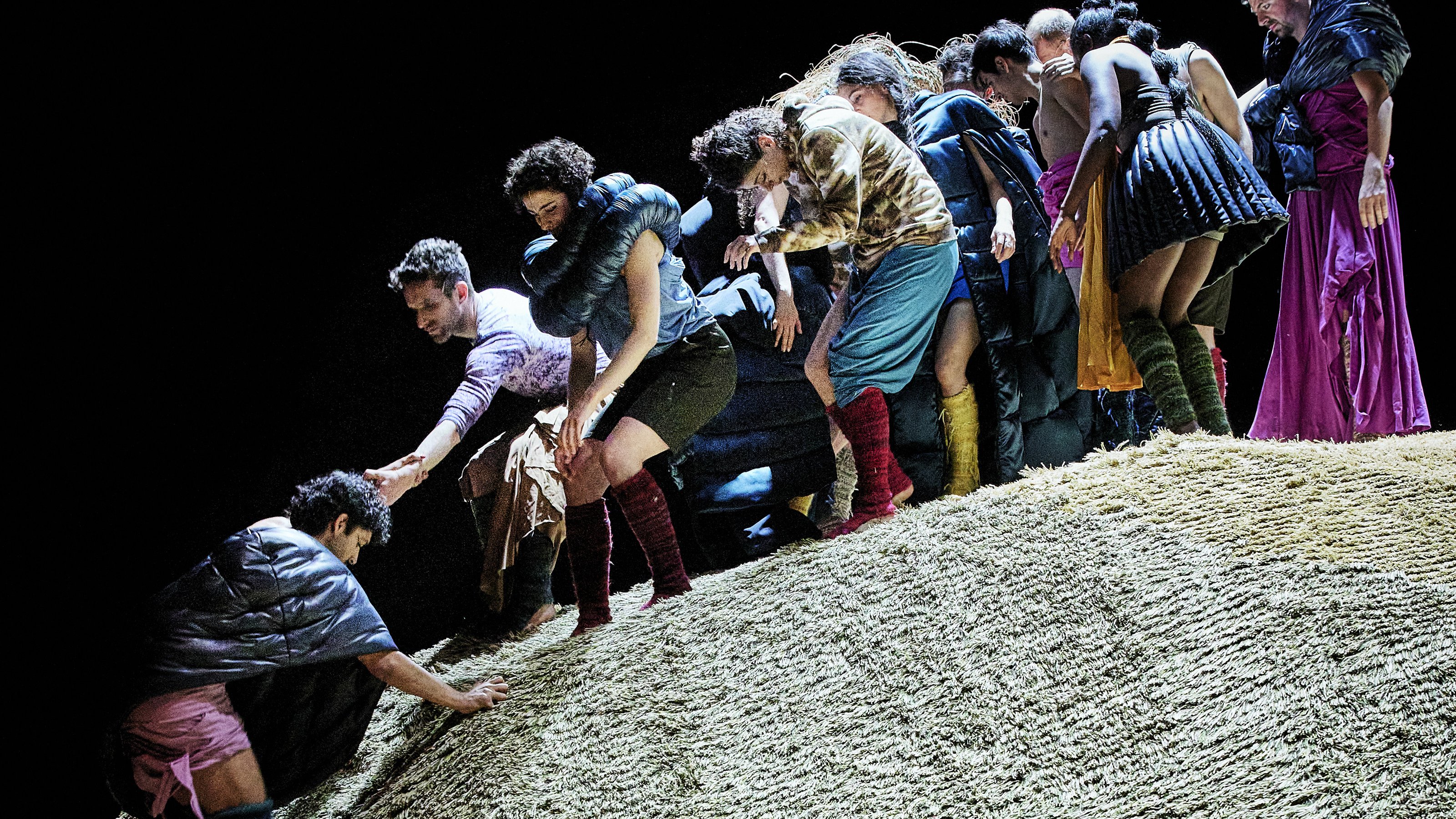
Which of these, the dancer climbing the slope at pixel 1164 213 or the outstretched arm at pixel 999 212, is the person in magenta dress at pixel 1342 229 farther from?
the outstretched arm at pixel 999 212

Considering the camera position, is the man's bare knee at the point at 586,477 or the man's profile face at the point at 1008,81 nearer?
the man's bare knee at the point at 586,477

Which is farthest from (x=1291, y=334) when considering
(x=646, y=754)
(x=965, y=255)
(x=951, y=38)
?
(x=646, y=754)

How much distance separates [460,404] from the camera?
2.75 m

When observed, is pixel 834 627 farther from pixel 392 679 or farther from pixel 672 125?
pixel 672 125

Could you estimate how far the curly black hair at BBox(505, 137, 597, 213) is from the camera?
258 centimetres

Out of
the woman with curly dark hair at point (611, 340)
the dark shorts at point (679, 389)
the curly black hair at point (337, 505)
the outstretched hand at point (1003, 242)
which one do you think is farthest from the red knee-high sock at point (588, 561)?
the outstretched hand at point (1003, 242)

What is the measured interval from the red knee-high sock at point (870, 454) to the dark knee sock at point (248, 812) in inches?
55.5

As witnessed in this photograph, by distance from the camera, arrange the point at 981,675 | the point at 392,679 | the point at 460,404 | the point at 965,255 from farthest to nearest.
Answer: the point at 965,255
the point at 460,404
the point at 392,679
the point at 981,675

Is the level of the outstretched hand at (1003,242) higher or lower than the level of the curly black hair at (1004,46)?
lower

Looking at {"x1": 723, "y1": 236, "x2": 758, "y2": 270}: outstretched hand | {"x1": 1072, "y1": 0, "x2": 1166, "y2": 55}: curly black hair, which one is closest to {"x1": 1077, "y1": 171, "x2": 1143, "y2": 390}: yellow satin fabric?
{"x1": 1072, "y1": 0, "x2": 1166, "y2": 55}: curly black hair

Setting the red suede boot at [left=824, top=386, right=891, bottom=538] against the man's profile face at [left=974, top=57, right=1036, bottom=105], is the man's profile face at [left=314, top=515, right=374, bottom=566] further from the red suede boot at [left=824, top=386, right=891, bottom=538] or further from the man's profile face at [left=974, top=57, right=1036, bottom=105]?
the man's profile face at [left=974, top=57, right=1036, bottom=105]

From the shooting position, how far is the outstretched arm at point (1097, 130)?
9.46 ft

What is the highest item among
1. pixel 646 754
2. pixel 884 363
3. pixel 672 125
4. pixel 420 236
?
pixel 672 125

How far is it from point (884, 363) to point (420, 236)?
123 cm
